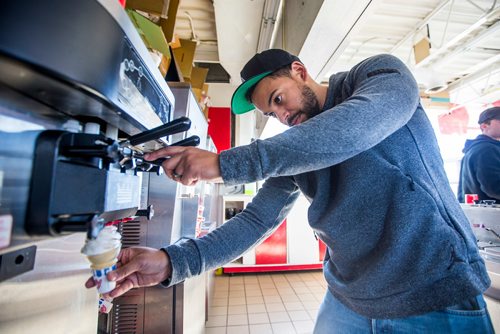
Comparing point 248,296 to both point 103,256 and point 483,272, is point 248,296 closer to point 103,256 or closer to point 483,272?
point 483,272

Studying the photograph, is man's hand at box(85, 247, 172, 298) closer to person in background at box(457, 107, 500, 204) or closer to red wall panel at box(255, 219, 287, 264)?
person in background at box(457, 107, 500, 204)

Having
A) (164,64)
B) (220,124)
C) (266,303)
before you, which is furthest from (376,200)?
(220,124)

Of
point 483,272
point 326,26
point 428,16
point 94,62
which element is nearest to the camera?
point 94,62

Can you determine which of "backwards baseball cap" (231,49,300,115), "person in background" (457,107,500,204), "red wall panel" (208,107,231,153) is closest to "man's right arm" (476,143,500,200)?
"person in background" (457,107,500,204)

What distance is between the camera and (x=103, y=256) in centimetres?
42

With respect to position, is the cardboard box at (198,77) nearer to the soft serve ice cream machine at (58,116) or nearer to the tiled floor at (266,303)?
the soft serve ice cream machine at (58,116)

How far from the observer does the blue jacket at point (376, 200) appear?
0.52m

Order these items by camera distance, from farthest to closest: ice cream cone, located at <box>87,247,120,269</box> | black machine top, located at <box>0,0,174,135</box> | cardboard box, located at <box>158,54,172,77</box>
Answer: cardboard box, located at <box>158,54,172,77</box> → ice cream cone, located at <box>87,247,120,269</box> → black machine top, located at <box>0,0,174,135</box>

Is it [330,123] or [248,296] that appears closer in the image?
[330,123]

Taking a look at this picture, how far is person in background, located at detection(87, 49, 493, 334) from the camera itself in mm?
526

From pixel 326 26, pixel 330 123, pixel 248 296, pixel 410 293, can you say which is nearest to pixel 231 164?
pixel 330 123

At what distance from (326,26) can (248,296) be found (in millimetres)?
3102

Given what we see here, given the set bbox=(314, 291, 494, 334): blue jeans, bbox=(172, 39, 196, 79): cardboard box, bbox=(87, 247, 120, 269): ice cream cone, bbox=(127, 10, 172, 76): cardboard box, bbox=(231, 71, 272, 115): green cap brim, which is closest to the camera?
bbox=(87, 247, 120, 269): ice cream cone

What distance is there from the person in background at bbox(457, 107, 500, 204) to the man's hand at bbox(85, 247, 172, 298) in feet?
9.27
